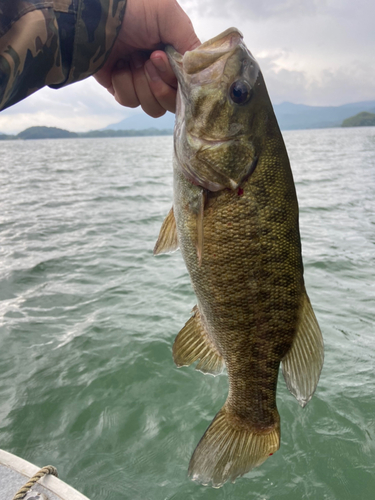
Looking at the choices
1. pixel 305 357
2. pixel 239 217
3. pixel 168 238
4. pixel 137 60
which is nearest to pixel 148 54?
pixel 137 60

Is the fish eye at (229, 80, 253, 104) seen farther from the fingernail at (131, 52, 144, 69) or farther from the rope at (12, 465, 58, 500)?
the rope at (12, 465, 58, 500)

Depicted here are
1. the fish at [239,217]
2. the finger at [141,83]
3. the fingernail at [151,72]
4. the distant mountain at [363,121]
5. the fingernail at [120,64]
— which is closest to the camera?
the fish at [239,217]

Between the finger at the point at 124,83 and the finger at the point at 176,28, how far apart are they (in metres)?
0.36

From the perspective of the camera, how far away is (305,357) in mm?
2180

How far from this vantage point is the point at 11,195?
19.1 meters

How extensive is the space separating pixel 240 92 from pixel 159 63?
25.0 inches

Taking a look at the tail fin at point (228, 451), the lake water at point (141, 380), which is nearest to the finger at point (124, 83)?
the tail fin at point (228, 451)

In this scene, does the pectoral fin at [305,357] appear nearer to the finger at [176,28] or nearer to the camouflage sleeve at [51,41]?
the finger at [176,28]

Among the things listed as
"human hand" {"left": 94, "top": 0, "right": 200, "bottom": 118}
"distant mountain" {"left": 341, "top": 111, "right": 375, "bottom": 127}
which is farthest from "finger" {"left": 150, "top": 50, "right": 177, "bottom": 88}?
"distant mountain" {"left": 341, "top": 111, "right": 375, "bottom": 127}

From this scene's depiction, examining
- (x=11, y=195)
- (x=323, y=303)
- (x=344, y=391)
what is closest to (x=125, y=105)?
(x=344, y=391)

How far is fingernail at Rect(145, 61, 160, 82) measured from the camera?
8.18 ft

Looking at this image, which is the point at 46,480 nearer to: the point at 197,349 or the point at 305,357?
the point at 197,349

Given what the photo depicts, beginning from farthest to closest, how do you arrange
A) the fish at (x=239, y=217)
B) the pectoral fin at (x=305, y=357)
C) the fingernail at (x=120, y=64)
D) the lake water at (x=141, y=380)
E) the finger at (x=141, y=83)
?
1. the lake water at (x=141, y=380)
2. the fingernail at (x=120, y=64)
3. the finger at (x=141, y=83)
4. the pectoral fin at (x=305, y=357)
5. the fish at (x=239, y=217)

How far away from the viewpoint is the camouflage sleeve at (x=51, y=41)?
209 centimetres
